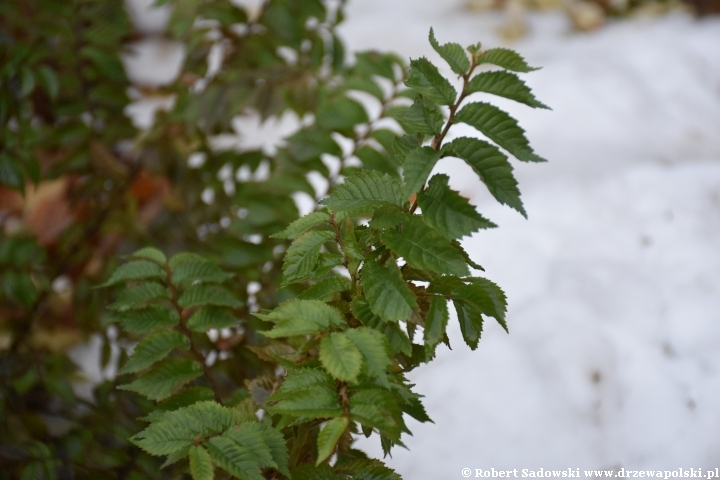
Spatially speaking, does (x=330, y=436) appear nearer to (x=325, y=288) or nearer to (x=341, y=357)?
(x=341, y=357)

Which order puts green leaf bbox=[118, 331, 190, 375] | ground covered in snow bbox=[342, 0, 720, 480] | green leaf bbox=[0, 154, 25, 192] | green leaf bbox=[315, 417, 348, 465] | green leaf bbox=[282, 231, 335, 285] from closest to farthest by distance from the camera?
green leaf bbox=[315, 417, 348, 465] < green leaf bbox=[282, 231, 335, 285] < green leaf bbox=[118, 331, 190, 375] < ground covered in snow bbox=[342, 0, 720, 480] < green leaf bbox=[0, 154, 25, 192]

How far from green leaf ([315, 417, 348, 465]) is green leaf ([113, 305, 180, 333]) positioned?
36 cm

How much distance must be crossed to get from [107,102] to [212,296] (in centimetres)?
75

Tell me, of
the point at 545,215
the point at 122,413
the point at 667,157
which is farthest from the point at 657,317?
the point at 122,413

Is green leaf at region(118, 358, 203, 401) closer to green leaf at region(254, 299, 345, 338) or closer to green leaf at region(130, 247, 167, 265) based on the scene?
green leaf at region(130, 247, 167, 265)

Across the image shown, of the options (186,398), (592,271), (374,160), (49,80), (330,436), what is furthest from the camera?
(592,271)

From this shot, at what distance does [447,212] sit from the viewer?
54 cm

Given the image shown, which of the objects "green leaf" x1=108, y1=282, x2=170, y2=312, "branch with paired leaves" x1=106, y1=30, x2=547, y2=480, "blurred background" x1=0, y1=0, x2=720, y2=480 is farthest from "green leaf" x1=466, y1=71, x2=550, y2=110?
"blurred background" x1=0, y1=0, x2=720, y2=480

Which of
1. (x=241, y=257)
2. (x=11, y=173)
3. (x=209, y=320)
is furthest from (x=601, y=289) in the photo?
(x=11, y=173)

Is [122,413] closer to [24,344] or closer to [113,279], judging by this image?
[113,279]

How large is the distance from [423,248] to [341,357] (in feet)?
0.39

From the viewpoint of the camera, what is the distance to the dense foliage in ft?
1.80

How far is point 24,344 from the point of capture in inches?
48.5

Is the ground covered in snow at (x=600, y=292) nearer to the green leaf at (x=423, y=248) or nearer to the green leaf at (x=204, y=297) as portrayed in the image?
the green leaf at (x=204, y=297)
